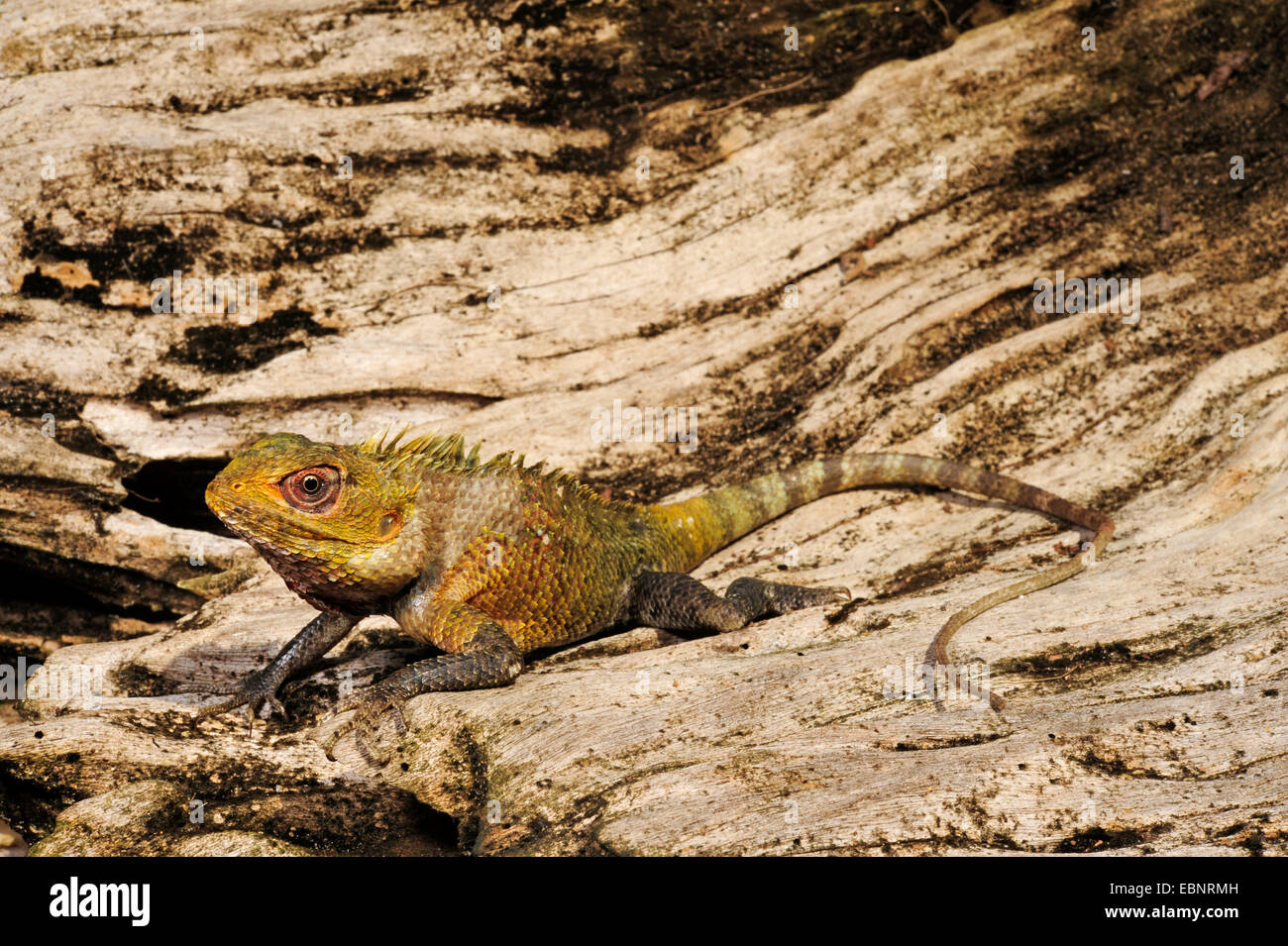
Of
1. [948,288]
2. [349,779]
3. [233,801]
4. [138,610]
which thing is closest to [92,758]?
[233,801]

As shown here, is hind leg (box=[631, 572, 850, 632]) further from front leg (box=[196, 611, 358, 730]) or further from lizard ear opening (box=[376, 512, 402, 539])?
front leg (box=[196, 611, 358, 730])

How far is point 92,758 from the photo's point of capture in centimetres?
504

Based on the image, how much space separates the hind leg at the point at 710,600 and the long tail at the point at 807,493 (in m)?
0.39

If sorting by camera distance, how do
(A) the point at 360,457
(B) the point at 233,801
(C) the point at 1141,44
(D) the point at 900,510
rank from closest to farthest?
(B) the point at 233,801
(A) the point at 360,457
(D) the point at 900,510
(C) the point at 1141,44

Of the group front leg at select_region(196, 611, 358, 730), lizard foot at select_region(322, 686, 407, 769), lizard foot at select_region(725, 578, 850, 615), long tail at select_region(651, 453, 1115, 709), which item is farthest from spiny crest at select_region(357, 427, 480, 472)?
lizard foot at select_region(725, 578, 850, 615)

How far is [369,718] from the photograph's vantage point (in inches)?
207

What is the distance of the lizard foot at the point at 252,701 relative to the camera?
5.60 metres

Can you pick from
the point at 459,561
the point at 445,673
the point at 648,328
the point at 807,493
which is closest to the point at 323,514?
the point at 459,561

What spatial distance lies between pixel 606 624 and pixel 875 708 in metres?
1.81

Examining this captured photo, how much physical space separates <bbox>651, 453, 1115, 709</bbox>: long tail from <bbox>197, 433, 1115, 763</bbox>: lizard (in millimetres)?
30

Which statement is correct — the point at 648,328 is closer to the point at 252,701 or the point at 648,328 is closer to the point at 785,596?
the point at 785,596

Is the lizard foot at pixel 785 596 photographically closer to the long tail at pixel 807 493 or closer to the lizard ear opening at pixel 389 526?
the long tail at pixel 807 493

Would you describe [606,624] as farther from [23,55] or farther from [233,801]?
[23,55]

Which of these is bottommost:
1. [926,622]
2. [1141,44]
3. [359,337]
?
[926,622]
